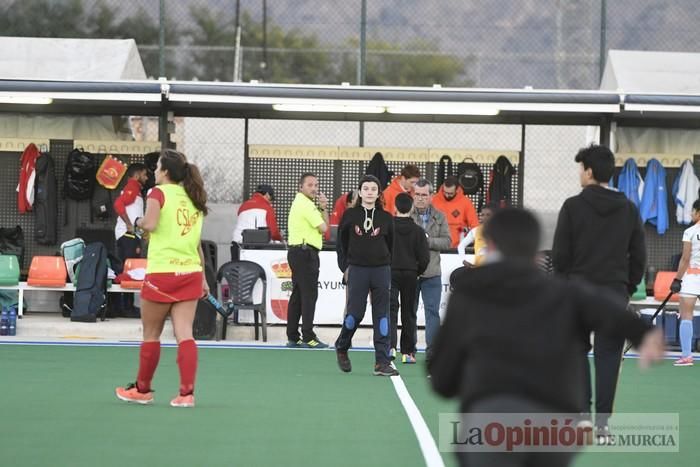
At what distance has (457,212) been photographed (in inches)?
736

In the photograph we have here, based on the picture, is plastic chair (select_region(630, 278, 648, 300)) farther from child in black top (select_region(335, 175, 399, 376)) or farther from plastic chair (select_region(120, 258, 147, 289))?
plastic chair (select_region(120, 258, 147, 289))

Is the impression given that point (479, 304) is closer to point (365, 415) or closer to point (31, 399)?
point (365, 415)

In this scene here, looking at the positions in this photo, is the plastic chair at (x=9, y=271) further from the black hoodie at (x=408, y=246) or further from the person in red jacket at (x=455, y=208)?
the black hoodie at (x=408, y=246)

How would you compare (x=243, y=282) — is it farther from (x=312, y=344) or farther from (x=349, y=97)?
(x=349, y=97)

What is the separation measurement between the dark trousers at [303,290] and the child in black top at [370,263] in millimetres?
2855

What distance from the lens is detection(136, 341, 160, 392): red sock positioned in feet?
33.4

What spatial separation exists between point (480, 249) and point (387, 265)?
198cm

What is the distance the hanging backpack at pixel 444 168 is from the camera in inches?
793

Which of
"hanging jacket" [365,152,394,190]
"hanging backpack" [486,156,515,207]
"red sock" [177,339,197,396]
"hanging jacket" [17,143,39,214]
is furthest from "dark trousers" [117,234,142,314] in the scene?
"red sock" [177,339,197,396]

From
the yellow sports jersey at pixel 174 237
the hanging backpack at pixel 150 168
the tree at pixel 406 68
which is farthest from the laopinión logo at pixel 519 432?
the tree at pixel 406 68

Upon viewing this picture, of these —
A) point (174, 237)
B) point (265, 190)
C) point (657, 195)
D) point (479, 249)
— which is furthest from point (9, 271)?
point (657, 195)

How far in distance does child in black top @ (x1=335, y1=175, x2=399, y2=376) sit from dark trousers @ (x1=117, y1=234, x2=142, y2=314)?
610cm

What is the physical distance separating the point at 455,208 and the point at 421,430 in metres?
9.49

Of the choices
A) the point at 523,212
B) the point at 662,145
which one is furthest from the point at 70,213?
the point at 523,212
